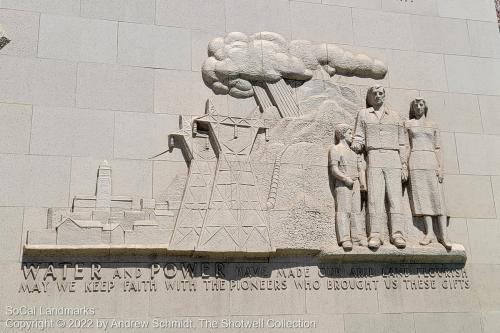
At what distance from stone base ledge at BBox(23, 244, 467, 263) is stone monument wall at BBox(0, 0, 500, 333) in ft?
0.26

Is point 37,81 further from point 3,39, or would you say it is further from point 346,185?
point 346,185

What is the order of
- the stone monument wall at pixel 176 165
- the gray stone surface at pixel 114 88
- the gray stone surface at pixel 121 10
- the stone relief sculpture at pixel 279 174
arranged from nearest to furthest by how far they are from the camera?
1. the stone monument wall at pixel 176 165
2. the stone relief sculpture at pixel 279 174
3. the gray stone surface at pixel 114 88
4. the gray stone surface at pixel 121 10

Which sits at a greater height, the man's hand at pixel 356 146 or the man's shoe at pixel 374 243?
the man's hand at pixel 356 146

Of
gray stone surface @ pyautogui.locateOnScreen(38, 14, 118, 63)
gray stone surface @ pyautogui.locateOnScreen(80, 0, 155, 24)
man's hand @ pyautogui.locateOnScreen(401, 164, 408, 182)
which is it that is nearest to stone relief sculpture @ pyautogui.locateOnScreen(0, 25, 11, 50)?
gray stone surface @ pyautogui.locateOnScreen(38, 14, 118, 63)

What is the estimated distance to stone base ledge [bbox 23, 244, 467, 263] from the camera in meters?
6.91

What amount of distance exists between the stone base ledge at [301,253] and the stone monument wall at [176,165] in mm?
80

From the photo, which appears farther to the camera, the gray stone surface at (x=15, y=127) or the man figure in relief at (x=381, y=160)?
the man figure in relief at (x=381, y=160)

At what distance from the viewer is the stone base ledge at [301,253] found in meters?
6.91

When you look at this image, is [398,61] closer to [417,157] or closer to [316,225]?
[417,157]

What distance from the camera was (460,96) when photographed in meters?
9.48

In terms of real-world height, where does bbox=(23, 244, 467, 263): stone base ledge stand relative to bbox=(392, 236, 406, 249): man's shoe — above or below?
below

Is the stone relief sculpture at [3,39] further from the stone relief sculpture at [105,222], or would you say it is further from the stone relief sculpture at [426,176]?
the stone relief sculpture at [426,176]

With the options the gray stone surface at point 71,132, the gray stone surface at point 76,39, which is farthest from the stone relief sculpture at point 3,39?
the gray stone surface at point 71,132

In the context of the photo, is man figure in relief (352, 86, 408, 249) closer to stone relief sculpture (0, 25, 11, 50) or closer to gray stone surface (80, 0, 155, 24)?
gray stone surface (80, 0, 155, 24)
